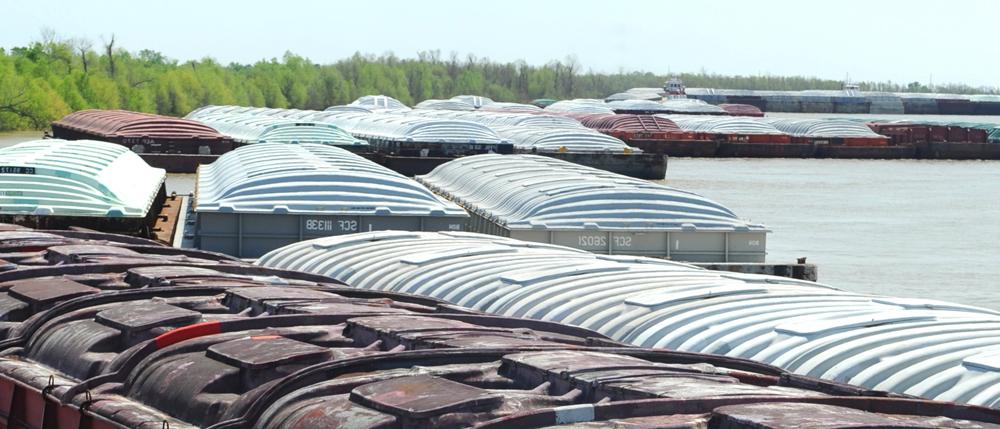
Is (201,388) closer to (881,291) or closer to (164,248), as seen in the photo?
(164,248)

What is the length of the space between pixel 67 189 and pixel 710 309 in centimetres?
1366

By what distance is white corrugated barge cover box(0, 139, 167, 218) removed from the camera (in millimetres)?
22031

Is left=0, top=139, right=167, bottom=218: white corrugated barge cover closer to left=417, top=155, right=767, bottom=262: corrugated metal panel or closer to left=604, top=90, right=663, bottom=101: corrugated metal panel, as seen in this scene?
left=417, top=155, right=767, bottom=262: corrugated metal panel

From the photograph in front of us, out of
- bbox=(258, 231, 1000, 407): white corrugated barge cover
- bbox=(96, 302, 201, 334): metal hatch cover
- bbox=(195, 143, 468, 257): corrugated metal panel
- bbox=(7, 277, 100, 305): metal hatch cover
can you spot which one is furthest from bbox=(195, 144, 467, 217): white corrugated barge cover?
bbox=(96, 302, 201, 334): metal hatch cover

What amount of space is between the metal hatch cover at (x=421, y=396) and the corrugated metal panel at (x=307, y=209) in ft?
48.4

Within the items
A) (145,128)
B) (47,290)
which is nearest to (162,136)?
(145,128)

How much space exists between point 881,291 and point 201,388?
20294 millimetres

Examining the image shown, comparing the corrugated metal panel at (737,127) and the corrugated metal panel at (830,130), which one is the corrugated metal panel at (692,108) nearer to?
the corrugated metal panel at (830,130)

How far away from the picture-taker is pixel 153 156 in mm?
46531

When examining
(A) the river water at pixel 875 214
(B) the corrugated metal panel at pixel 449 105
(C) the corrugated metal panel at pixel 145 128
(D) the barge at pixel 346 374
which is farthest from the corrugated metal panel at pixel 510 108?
(D) the barge at pixel 346 374

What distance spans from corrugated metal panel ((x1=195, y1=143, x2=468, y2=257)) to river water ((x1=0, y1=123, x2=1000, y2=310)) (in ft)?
28.2

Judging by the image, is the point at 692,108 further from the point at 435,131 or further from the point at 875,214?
the point at 875,214

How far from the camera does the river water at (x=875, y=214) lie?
91.7 ft

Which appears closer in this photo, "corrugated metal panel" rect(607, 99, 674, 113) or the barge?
the barge
